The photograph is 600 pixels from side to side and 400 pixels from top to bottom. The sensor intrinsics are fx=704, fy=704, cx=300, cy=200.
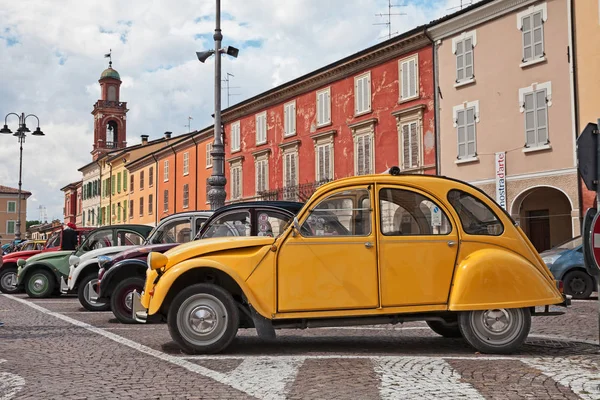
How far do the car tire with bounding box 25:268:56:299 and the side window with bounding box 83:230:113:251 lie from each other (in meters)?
2.94

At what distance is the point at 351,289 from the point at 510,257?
161 centimetres

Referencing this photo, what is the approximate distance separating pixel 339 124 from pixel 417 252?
23.5 meters

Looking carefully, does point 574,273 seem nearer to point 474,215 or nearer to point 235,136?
point 474,215

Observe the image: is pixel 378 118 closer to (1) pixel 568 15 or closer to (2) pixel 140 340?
(1) pixel 568 15

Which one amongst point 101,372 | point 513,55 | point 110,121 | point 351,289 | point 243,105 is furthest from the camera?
point 110,121

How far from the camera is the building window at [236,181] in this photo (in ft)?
127

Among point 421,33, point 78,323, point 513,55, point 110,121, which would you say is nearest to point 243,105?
point 421,33

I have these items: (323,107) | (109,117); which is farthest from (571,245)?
(109,117)

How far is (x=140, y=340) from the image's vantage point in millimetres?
8516

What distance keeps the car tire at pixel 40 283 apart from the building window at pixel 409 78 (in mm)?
14788

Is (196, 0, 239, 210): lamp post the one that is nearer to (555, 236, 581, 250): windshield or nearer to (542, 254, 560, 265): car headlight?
(542, 254, 560, 265): car headlight

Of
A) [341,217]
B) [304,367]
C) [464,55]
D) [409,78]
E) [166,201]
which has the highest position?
[464,55]

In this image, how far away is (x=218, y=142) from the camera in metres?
16.1

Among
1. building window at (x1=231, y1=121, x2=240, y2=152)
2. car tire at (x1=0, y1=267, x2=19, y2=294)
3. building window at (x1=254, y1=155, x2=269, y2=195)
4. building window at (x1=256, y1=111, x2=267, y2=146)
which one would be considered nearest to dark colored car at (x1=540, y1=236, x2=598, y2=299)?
car tire at (x1=0, y1=267, x2=19, y2=294)
